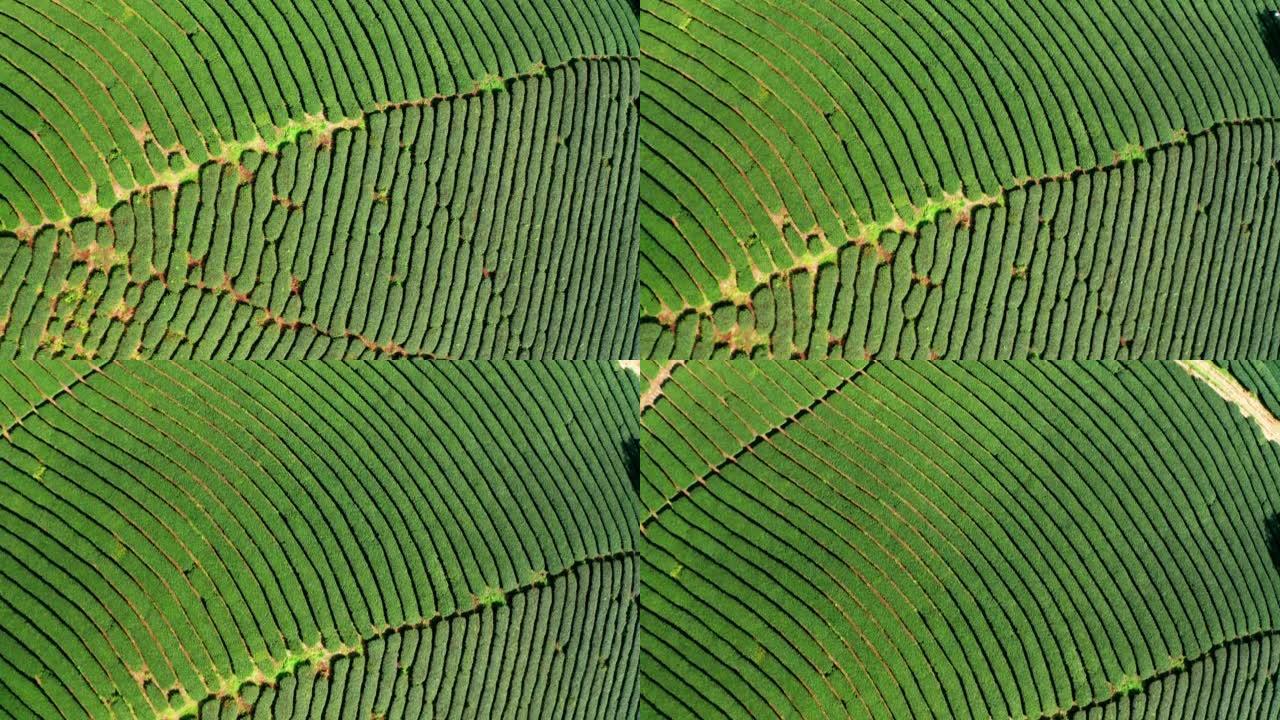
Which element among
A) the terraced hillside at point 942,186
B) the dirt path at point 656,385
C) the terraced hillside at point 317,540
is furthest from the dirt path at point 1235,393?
the terraced hillside at point 317,540

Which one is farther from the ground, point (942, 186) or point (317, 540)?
point (942, 186)

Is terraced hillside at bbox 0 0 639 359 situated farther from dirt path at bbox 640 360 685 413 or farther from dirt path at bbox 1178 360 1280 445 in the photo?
dirt path at bbox 1178 360 1280 445

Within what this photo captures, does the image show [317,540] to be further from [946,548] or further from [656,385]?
[946,548]

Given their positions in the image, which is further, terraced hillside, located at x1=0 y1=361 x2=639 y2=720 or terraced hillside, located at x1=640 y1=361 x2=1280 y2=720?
terraced hillside, located at x1=640 y1=361 x2=1280 y2=720

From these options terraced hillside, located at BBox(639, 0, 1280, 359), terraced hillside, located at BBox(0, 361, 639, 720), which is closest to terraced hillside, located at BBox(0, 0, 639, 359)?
terraced hillside, located at BBox(0, 361, 639, 720)

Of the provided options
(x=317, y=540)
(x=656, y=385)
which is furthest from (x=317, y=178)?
(x=656, y=385)

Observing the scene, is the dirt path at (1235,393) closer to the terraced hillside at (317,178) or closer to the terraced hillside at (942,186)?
the terraced hillside at (942,186)
